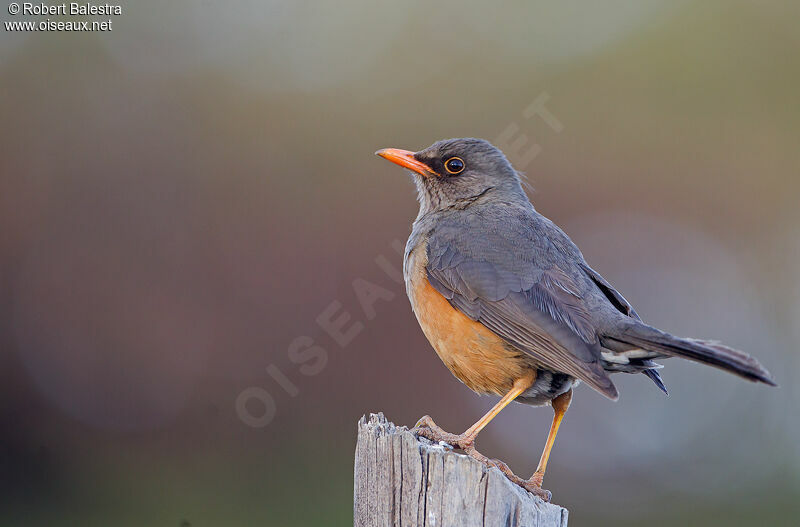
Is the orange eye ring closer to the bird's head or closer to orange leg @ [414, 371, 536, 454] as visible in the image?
the bird's head

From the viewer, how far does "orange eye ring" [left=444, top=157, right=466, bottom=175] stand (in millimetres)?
5871

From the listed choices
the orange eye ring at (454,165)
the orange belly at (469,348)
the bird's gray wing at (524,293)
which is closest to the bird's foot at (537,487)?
the orange belly at (469,348)

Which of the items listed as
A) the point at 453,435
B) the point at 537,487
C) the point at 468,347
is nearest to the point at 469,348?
the point at 468,347

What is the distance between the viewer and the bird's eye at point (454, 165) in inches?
Result: 231

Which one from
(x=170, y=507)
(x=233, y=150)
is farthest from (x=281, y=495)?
(x=233, y=150)

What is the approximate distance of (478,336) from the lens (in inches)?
186

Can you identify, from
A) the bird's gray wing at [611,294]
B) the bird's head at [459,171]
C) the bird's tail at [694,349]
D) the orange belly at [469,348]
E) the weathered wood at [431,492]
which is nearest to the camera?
the weathered wood at [431,492]

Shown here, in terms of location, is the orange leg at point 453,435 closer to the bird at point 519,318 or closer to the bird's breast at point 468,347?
the bird at point 519,318

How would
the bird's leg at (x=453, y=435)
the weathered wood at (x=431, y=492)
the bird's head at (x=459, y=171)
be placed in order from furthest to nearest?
the bird's head at (x=459, y=171)
the bird's leg at (x=453, y=435)
the weathered wood at (x=431, y=492)

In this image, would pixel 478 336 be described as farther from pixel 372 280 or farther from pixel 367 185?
pixel 367 185

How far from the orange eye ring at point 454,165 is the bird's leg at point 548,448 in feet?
6.18

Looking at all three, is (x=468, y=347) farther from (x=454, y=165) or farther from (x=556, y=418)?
(x=454, y=165)

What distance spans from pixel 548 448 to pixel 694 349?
50.4 inches

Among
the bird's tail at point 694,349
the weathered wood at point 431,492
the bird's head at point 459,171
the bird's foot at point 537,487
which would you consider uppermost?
the bird's head at point 459,171
